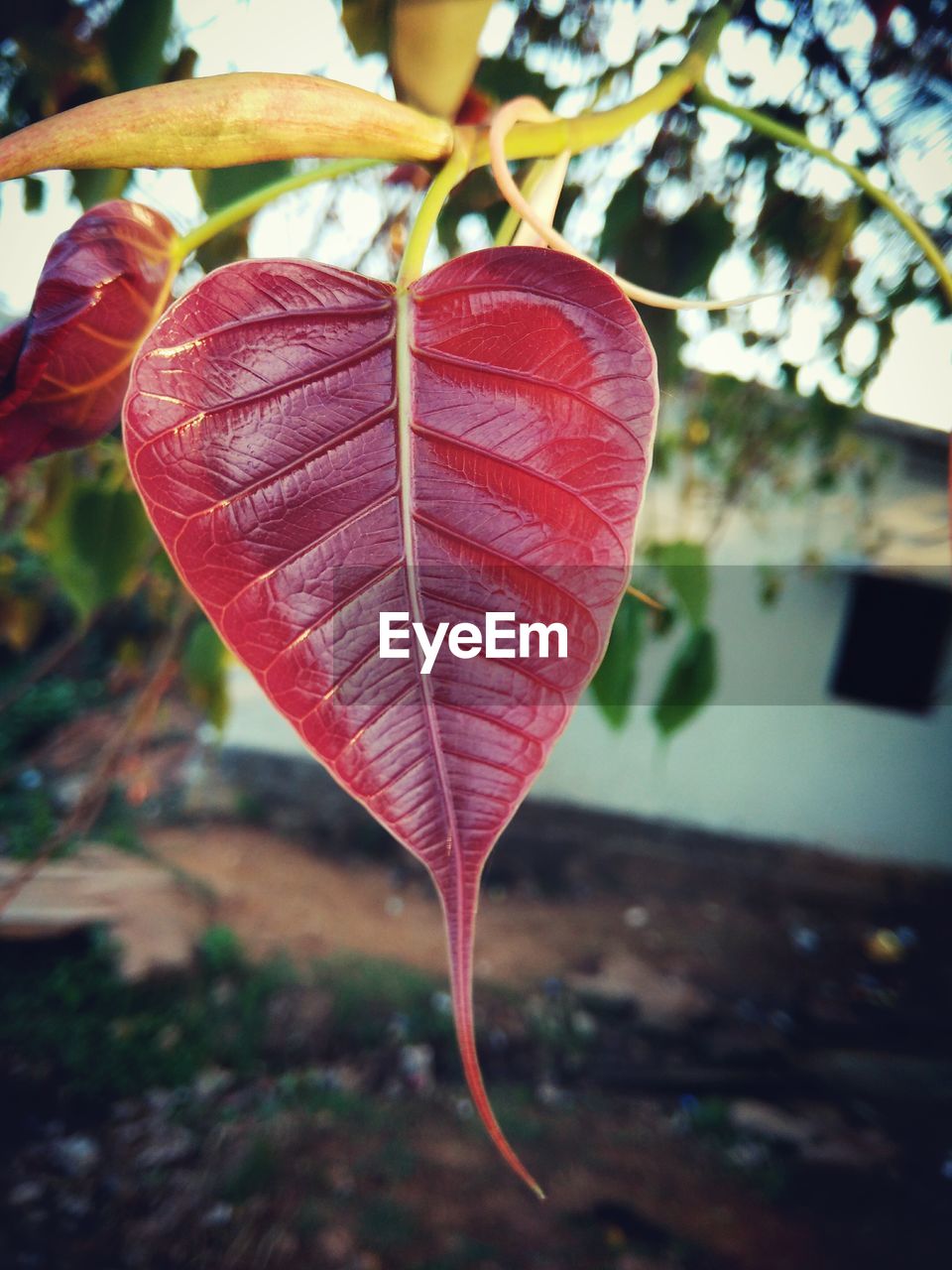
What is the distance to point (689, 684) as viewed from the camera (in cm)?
78

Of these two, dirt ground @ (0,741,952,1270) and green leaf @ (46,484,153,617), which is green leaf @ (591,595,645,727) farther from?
dirt ground @ (0,741,952,1270)

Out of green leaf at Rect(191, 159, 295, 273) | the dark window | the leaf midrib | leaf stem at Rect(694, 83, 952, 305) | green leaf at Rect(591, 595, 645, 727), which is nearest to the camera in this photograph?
the leaf midrib

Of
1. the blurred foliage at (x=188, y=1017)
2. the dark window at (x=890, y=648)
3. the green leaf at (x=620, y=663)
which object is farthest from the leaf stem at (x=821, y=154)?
the dark window at (x=890, y=648)

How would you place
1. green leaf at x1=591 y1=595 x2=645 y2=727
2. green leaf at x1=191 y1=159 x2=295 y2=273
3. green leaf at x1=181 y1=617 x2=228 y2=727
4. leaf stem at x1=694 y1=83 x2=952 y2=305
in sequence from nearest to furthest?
1. leaf stem at x1=694 y1=83 x2=952 y2=305
2. green leaf at x1=191 y1=159 x2=295 y2=273
3. green leaf at x1=591 y1=595 x2=645 y2=727
4. green leaf at x1=181 y1=617 x2=228 y2=727

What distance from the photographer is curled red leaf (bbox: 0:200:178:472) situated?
0.18 metres

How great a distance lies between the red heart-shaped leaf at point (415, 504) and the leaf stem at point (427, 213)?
0.02m

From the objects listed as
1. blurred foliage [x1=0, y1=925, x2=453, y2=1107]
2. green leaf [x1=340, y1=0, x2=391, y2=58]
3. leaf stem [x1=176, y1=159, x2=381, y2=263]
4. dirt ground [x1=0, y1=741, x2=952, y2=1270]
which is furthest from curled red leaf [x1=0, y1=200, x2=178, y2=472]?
blurred foliage [x1=0, y1=925, x2=453, y2=1107]

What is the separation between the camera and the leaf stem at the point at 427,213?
7.2 inches

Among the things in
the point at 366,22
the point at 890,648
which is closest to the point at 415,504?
the point at 366,22

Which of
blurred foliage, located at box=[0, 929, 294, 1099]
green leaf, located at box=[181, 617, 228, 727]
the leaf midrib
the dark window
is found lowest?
blurred foliage, located at box=[0, 929, 294, 1099]

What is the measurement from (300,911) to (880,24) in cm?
285

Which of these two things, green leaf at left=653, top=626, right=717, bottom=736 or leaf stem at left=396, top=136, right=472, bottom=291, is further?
green leaf at left=653, top=626, right=717, bottom=736

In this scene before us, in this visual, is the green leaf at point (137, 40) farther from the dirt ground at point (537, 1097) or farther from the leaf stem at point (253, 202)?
the dirt ground at point (537, 1097)

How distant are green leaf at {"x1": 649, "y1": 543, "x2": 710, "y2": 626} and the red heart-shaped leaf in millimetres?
485
